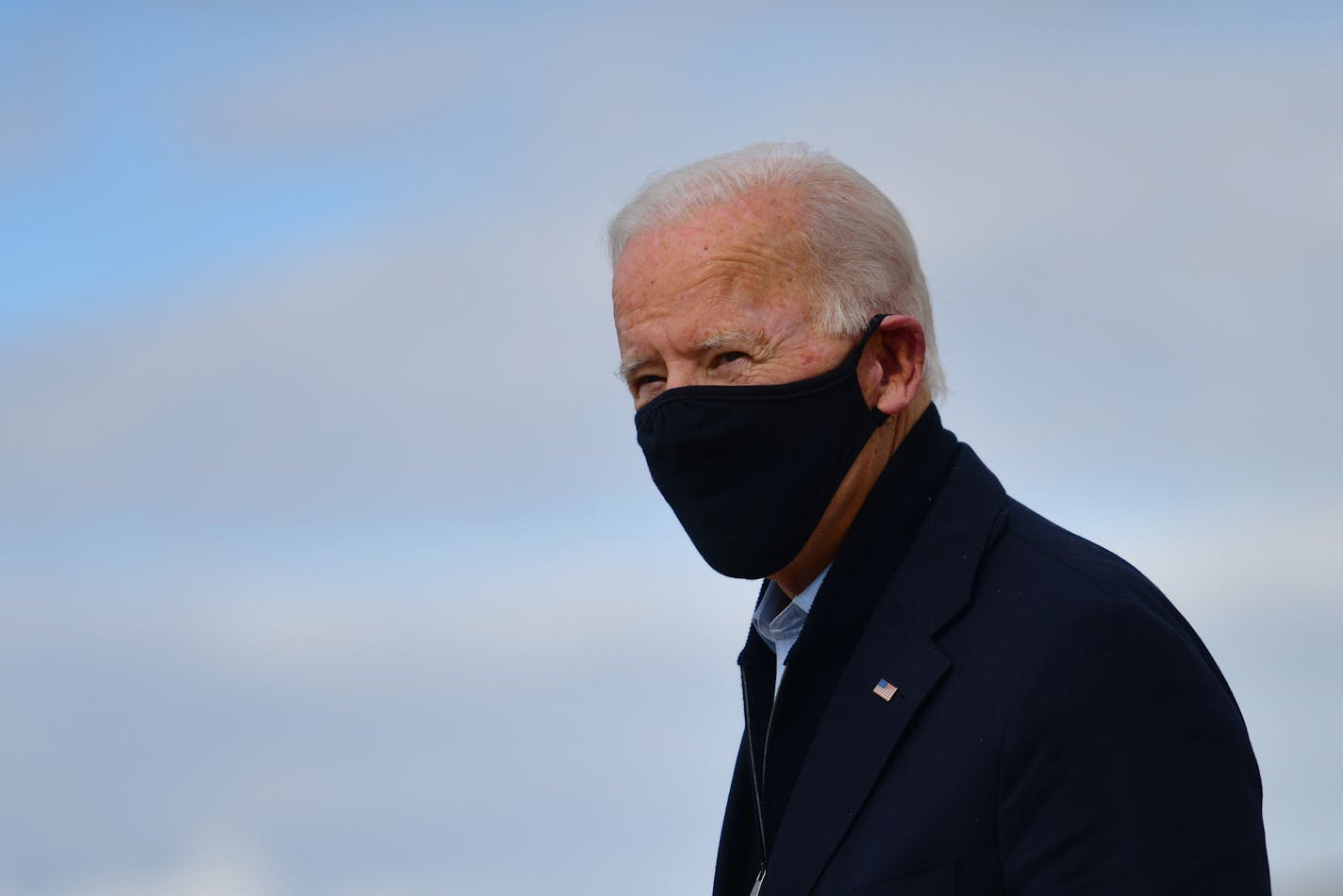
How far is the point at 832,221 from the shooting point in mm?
4148

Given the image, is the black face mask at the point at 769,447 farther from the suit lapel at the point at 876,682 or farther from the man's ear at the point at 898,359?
the suit lapel at the point at 876,682

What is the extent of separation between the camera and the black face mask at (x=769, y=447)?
400 cm

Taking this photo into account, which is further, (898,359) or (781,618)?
(781,618)

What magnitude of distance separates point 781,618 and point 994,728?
0.98 meters

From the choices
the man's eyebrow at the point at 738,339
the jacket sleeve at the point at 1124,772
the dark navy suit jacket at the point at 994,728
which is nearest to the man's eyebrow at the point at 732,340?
the man's eyebrow at the point at 738,339

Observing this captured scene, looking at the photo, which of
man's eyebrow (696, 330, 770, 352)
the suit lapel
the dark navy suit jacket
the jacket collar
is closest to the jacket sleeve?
the dark navy suit jacket

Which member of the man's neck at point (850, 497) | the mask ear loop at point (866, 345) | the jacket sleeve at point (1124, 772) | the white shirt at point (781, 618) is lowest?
the jacket sleeve at point (1124, 772)

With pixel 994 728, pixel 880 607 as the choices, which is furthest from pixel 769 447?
pixel 994 728

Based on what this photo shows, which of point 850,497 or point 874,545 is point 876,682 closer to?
point 874,545

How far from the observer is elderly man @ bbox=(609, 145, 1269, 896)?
10.5ft

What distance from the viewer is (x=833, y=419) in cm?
401

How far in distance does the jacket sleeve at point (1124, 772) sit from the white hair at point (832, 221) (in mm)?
1121

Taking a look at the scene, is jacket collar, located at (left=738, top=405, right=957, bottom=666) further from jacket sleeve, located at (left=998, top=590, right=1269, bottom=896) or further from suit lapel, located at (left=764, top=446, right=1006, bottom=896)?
jacket sleeve, located at (left=998, top=590, right=1269, bottom=896)

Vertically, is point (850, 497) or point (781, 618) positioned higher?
point (850, 497)
